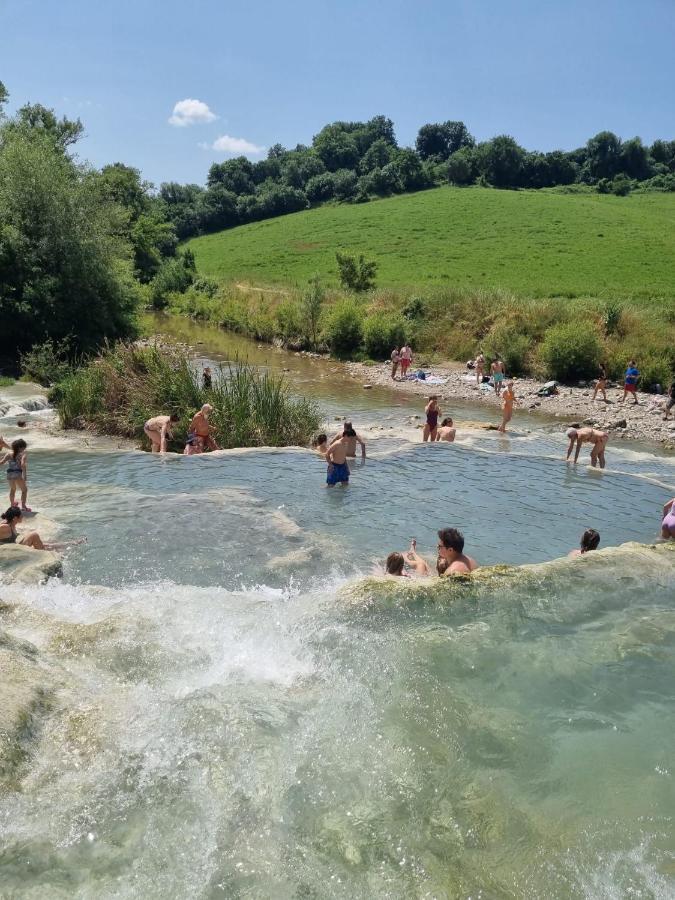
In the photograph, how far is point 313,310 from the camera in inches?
1567

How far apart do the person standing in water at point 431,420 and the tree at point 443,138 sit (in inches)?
4567

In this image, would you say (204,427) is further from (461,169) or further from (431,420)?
(461,169)

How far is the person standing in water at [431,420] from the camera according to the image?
1825cm

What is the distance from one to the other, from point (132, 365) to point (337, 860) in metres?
15.8

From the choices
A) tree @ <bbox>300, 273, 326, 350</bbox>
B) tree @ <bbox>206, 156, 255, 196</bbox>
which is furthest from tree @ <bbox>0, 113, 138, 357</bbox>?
tree @ <bbox>206, 156, 255, 196</bbox>

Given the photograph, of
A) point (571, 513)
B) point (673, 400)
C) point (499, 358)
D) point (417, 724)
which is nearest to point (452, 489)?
point (571, 513)

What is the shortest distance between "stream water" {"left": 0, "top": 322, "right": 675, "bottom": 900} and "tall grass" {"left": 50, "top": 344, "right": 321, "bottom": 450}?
5553 mm

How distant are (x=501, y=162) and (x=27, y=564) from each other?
99086mm

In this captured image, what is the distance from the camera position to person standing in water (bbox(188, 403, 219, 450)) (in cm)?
Answer: 1557

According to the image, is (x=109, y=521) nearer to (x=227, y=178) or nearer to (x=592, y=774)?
(x=592, y=774)

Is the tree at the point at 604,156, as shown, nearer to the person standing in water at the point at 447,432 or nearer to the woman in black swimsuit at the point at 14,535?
the person standing in water at the point at 447,432

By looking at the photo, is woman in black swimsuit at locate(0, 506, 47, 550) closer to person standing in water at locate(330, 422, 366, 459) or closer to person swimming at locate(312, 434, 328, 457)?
person standing in water at locate(330, 422, 366, 459)

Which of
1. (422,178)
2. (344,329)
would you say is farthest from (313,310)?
(422,178)

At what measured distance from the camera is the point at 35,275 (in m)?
28.0
